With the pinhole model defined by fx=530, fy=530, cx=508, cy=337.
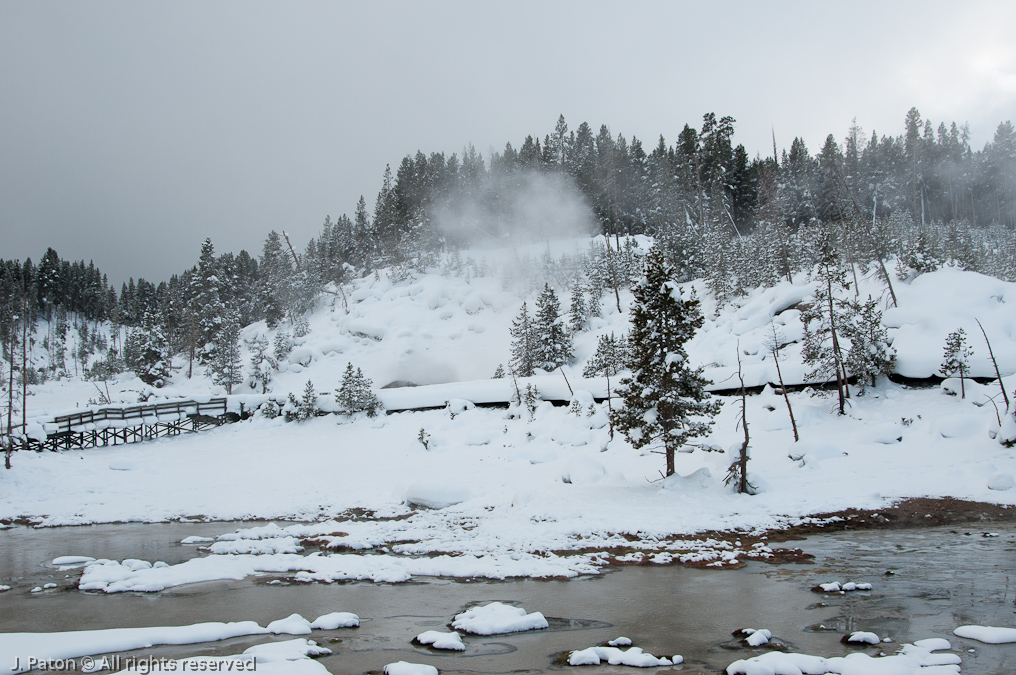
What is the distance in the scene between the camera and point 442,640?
28.8 feet

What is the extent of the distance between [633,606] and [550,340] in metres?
33.1

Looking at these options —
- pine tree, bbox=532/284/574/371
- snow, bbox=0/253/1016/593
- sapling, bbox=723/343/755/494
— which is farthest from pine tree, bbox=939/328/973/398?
pine tree, bbox=532/284/574/371

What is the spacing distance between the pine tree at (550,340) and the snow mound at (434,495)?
21.6 metres

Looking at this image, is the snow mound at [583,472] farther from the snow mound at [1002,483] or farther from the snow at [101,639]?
the snow at [101,639]

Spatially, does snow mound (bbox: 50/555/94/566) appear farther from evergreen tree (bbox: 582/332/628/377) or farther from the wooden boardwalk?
evergreen tree (bbox: 582/332/628/377)

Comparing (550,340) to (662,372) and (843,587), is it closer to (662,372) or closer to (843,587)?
(662,372)

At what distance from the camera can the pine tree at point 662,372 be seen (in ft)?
65.5

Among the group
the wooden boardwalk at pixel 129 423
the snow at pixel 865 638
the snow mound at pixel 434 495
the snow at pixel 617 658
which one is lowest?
the snow mound at pixel 434 495

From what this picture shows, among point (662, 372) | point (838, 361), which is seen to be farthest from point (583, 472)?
point (838, 361)

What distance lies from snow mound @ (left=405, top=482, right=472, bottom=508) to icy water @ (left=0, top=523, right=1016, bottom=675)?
863 centimetres

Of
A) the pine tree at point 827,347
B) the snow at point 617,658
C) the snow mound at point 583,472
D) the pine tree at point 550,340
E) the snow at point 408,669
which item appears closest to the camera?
the snow at point 408,669

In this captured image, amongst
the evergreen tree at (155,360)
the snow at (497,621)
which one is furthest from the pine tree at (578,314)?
the evergreen tree at (155,360)

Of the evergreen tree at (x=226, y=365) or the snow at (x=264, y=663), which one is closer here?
the snow at (x=264, y=663)

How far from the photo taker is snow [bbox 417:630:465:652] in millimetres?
8688
